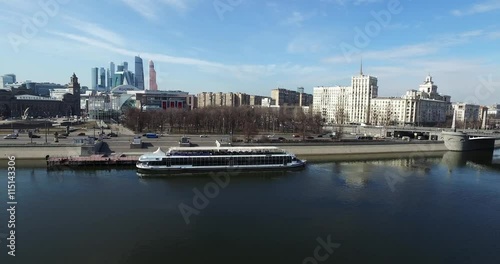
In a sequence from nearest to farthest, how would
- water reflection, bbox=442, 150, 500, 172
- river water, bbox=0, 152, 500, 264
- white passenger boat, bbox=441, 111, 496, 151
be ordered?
1. river water, bbox=0, 152, 500, 264
2. water reflection, bbox=442, 150, 500, 172
3. white passenger boat, bbox=441, 111, 496, 151

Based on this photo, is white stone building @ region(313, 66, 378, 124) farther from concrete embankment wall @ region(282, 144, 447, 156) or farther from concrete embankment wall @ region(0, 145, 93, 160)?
concrete embankment wall @ region(0, 145, 93, 160)

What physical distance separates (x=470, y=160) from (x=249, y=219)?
110 feet

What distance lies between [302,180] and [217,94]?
104598 millimetres

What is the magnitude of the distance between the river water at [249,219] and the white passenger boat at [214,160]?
118 cm

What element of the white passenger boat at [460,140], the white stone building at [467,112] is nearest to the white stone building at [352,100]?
the white stone building at [467,112]

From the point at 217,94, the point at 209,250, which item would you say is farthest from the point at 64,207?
the point at 217,94

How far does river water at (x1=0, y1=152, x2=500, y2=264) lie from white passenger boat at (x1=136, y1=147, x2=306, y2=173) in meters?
1.18

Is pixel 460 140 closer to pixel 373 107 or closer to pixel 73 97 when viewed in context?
pixel 373 107

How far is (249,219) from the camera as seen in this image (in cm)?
1597

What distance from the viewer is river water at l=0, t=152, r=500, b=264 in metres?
12.6

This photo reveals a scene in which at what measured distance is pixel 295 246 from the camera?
13.3 m

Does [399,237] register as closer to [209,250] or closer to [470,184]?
[209,250]

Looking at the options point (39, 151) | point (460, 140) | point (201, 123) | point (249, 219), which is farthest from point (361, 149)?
point (39, 151)

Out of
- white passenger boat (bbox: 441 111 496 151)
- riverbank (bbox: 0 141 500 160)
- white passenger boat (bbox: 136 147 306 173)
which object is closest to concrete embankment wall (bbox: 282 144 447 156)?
riverbank (bbox: 0 141 500 160)
